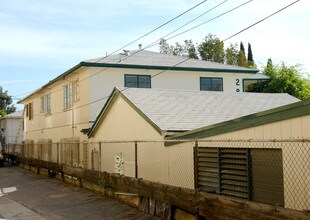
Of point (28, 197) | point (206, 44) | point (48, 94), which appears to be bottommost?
point (28, 197)

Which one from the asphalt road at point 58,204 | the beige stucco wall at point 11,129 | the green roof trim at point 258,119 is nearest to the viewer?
the green roof trim at point 258,119

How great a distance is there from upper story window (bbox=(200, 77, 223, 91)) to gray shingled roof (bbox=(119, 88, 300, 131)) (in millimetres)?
6928

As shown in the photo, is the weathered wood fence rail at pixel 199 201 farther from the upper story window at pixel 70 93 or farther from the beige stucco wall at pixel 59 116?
the upper story window at pixel 70 93

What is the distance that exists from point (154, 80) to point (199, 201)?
15085 millimetres

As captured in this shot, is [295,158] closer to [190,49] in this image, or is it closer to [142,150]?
[142,150]

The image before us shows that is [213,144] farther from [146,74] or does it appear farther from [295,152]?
[146,74]

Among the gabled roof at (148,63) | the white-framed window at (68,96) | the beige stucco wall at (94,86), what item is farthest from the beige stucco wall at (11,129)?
the white-framed window at (68,96)

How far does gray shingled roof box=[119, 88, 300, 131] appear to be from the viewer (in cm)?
1291

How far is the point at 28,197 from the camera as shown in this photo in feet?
49.9

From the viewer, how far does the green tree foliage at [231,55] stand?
68688 mm

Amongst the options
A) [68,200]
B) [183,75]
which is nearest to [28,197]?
[68,200]

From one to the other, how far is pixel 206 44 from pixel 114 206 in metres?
58.6

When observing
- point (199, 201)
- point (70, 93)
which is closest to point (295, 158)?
point (199, 201)

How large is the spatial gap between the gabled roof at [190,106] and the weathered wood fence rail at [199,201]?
6.14 feet
